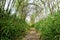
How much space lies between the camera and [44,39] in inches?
304

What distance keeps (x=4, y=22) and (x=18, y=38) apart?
1.14 metres

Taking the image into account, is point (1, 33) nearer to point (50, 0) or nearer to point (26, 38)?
point (26, 38)

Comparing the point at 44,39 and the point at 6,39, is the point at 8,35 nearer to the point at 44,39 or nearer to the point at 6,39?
the point at 6,39

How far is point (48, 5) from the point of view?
15.1 meters

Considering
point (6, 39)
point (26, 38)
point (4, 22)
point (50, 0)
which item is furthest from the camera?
point (50, 0)

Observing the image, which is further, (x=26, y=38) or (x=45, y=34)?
(x=26, y=38)

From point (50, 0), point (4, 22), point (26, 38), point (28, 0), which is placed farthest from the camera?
point (28, 0)

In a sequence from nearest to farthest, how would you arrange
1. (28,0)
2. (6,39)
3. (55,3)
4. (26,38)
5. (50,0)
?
(6,39) < (26,38) < (55,3) < (50,0) < (28,0)

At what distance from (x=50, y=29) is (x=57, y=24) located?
514mm

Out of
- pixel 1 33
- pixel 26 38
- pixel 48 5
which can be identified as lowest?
pixel 26 38

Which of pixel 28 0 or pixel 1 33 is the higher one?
pixel 28 0

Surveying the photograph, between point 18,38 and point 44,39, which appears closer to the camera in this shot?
point 44,39

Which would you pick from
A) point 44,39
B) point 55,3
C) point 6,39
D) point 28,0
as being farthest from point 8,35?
point 28,0

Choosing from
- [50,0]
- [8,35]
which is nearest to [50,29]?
[8,35]
